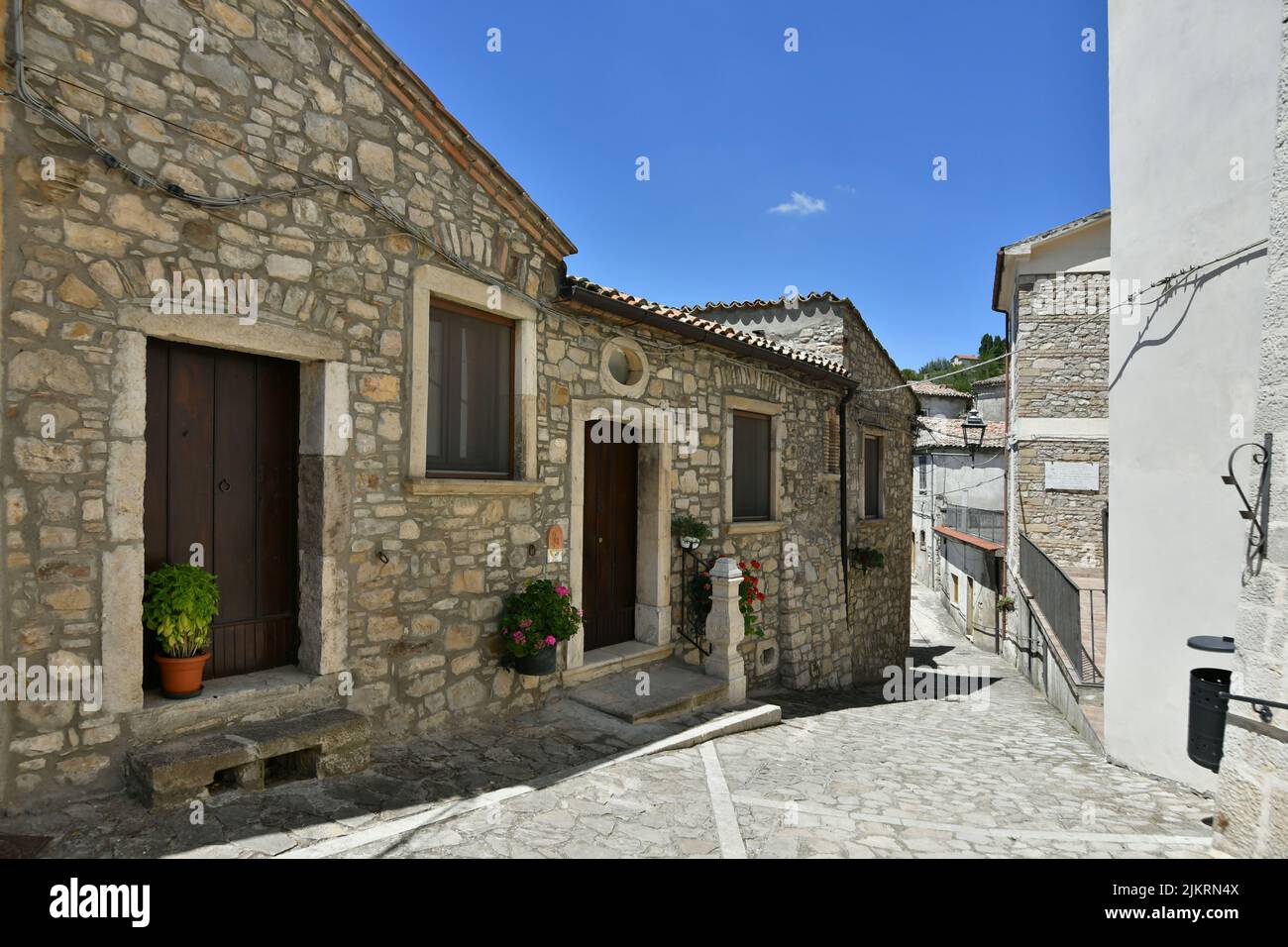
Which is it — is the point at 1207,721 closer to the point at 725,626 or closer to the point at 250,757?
the point at 725,626

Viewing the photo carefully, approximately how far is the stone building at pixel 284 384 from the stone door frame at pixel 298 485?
0.05 ft

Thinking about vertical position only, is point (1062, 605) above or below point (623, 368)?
below

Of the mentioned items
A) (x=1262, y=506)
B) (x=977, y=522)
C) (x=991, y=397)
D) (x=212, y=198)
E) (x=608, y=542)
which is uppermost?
(x=991, y=397)

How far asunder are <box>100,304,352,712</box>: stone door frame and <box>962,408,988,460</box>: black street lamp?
1422 centimetres

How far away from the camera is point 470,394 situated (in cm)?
547

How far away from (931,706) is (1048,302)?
7816 millimetres

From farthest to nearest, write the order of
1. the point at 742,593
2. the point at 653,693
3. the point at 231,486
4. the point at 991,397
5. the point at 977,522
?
the point at 991,397
the point at 977,522
the point at 742,593
the point at 653,693
the point at 231,486

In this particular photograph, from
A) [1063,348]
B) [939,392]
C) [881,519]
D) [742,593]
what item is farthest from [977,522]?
[742,593]

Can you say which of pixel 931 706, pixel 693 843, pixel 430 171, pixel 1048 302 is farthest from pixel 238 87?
pixel 1048 302

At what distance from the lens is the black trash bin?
11.9 feet

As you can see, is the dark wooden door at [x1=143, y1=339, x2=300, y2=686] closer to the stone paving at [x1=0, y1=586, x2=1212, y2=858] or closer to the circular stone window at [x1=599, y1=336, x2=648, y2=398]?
Result: the stone paving at [x1=0, y1=586, x2=1212, y2=858]

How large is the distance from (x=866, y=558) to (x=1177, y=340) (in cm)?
631

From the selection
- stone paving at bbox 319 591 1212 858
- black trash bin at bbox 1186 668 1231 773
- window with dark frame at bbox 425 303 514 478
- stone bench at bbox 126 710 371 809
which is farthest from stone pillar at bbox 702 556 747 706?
black trash bin at bbox 1186 668 1231 773

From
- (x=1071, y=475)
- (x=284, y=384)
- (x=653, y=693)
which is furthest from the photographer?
(x=1071, y=475)
